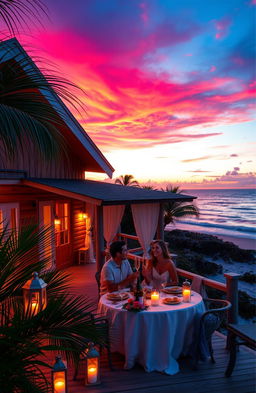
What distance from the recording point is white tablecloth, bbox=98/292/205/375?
4133 millimetres

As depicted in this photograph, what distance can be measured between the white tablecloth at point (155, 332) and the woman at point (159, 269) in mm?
1011

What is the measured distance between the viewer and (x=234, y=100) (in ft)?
34.4

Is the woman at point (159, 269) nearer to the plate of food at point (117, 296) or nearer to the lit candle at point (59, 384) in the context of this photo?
the plate of food at point (117, 296)

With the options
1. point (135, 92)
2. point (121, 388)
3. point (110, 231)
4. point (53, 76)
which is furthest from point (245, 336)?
point (135, 92)

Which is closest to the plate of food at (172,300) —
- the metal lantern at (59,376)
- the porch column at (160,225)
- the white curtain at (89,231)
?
the metal lantern at (59,376)

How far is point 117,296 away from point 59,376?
53.7 inches

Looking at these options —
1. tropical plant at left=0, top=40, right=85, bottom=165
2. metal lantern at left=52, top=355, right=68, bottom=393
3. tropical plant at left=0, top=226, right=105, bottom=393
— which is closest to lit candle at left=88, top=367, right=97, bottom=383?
metal lantern at left=52, top=355, right=68, bottom=393

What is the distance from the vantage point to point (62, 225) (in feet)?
33.1

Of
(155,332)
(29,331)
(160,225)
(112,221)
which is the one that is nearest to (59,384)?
(155,332)

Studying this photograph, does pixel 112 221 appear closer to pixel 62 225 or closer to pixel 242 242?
pixel 62 225

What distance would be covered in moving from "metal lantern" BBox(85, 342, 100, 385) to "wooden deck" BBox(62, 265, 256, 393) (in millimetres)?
75

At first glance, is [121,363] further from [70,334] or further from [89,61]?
[89,61]

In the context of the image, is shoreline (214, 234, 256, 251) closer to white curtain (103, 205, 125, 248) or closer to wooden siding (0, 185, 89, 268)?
wooden siding (0, 185, 89, 268)

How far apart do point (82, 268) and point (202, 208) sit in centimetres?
4026
